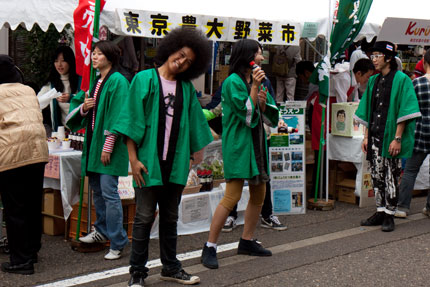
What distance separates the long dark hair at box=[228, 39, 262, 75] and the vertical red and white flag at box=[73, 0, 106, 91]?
1363mm

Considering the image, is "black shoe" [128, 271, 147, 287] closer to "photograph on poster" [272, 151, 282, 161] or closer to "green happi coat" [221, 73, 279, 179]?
"green happi coat" [221, 73, 279, 179]

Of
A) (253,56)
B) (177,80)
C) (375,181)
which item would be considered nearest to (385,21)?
(375,181)

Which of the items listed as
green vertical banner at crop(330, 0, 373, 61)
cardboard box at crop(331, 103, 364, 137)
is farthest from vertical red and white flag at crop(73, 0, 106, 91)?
cardboard box at crop(331, 103, 364, 137)

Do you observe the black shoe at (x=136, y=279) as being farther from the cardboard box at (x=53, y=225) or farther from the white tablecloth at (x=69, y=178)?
the cardboard box at (x=53, y=225)

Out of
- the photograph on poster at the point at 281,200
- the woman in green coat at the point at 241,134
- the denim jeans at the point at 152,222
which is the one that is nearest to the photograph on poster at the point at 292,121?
the photograph on poster at the point at 281,200

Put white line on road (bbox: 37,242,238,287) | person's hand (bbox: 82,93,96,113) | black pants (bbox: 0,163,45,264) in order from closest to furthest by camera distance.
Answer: white line on road (bbox: 37,242,238,287) < black pants (bbox: 0,163,45,264) < person's hand (bbox: 82,93,96,113)

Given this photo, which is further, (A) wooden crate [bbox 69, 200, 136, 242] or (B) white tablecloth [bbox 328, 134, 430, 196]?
(B) white tablecloth [bbox 328, 134, 430, 196]

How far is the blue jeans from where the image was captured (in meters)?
5.21

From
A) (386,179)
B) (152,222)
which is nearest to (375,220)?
(386,179)

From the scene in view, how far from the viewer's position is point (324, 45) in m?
7.60

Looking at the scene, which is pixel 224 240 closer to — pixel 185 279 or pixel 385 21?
pixel 185 279

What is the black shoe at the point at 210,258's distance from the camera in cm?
500

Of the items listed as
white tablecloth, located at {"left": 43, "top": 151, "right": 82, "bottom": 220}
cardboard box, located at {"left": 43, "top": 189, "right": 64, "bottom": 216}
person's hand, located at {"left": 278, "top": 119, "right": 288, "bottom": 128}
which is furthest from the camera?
person's hand, located at {"left": 278, "top": 119, "right": 288, "bottom": 128}

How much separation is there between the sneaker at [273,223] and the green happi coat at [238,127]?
1.61 metres
